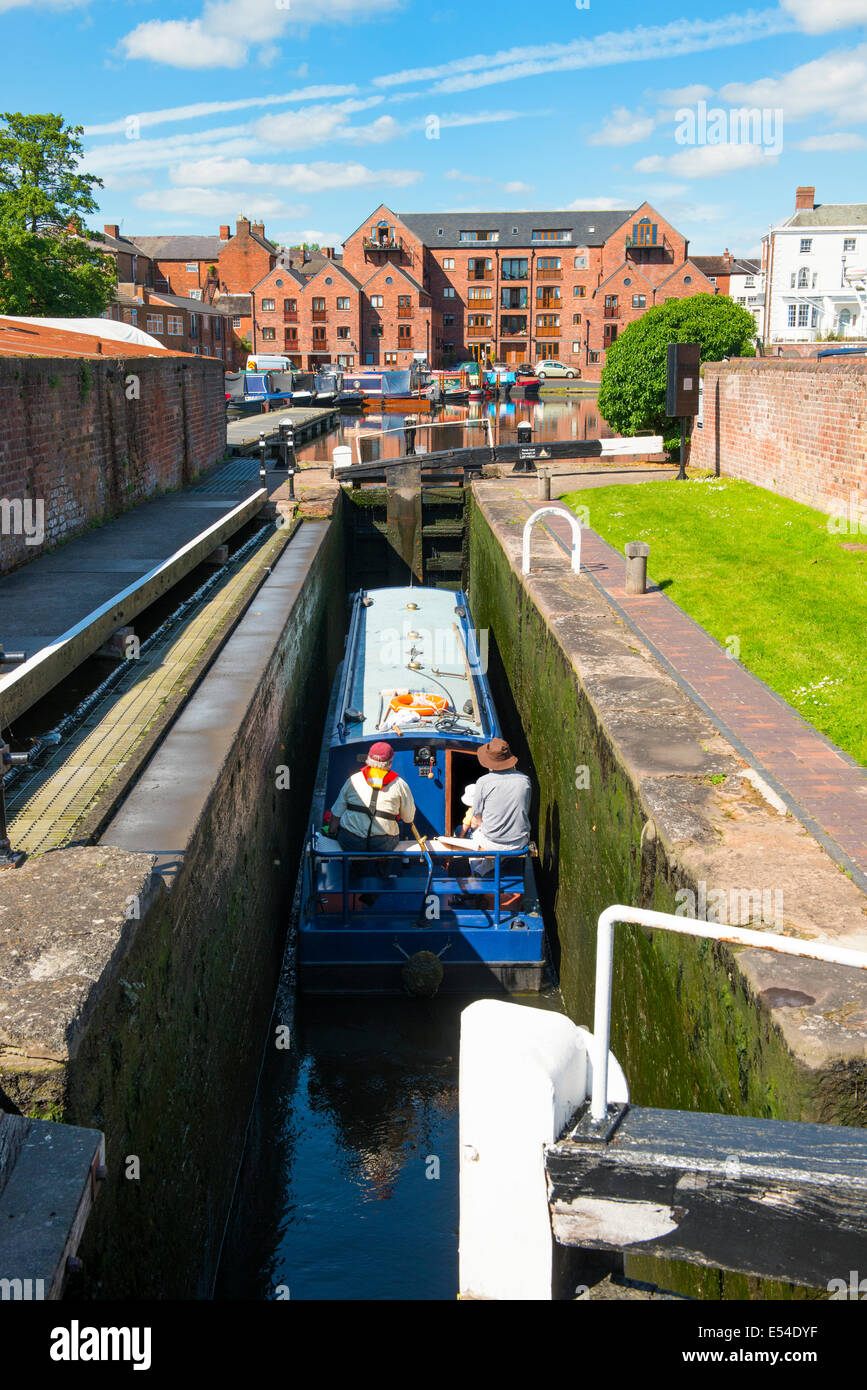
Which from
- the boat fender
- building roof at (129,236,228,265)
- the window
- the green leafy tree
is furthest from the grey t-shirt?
building roof at (129,236,228,265)

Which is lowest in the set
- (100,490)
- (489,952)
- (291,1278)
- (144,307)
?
(291,1278)

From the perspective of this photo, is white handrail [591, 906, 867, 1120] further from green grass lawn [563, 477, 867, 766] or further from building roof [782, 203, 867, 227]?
building roof [782, 203, 867, 227]

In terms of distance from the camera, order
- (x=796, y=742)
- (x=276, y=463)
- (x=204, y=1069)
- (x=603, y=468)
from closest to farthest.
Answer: (x=204, y=1069) → (x=796, y=742) → (x=603, y=468) → (x=276, y=463)

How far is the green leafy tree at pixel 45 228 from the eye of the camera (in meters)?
37.7

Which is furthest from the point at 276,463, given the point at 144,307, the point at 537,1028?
the point at 144,307

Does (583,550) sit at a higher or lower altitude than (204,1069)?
higher

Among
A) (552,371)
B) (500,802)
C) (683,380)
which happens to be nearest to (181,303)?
(552,371)

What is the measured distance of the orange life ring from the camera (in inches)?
408

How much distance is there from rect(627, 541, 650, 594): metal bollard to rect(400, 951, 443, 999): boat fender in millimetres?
5244

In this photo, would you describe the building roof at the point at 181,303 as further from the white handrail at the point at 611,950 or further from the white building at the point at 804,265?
the white handrail at the point at 611,950

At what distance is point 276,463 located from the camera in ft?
86.0

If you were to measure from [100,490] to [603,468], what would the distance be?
12.5 metres

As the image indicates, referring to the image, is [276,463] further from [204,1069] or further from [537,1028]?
[537,1028]

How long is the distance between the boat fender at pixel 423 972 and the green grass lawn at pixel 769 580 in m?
3.67
